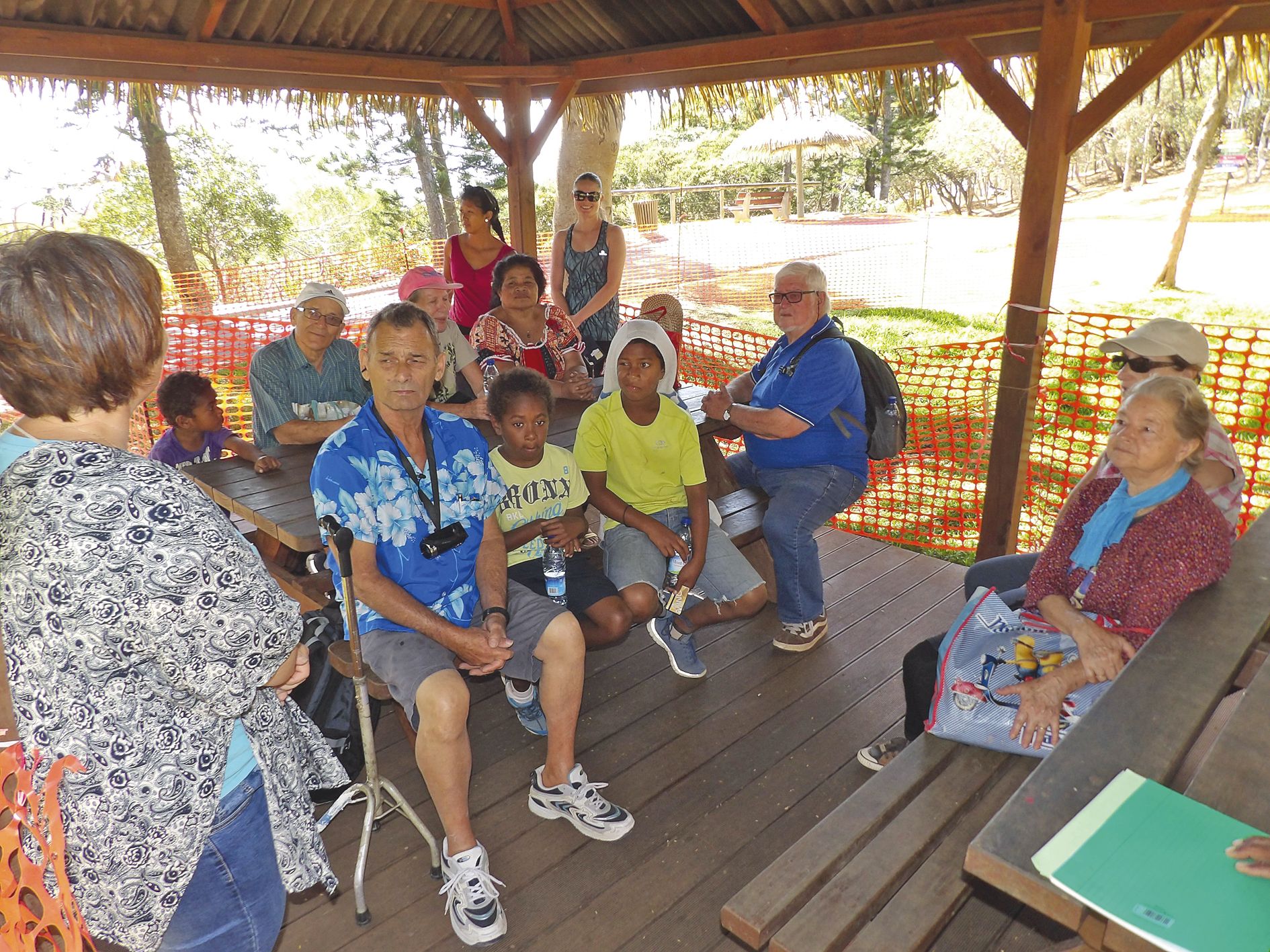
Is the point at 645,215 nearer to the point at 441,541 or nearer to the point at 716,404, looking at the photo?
the point at 716,404

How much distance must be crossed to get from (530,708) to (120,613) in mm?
1997

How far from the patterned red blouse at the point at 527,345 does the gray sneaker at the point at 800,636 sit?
170 cm

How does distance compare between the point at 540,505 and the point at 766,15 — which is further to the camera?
the point at 766,15

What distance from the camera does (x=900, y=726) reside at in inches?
118

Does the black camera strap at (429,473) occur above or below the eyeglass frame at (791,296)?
below

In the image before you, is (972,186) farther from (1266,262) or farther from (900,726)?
(900,726)

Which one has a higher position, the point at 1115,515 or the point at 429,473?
the point at 429,473

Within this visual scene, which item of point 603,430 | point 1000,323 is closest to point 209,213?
point 1000,323

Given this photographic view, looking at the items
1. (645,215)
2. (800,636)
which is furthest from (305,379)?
(645,215)

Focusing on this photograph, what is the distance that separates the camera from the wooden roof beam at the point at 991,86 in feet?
12.7

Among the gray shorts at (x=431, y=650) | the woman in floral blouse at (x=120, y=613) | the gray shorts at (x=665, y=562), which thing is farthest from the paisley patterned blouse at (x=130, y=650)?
the gray shorts at (x=665, y=562)

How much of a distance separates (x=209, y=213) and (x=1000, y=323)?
19929mm

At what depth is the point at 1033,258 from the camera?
3.91m

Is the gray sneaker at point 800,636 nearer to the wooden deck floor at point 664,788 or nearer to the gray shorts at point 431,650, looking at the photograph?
the wooden deck floor at point 664,788
